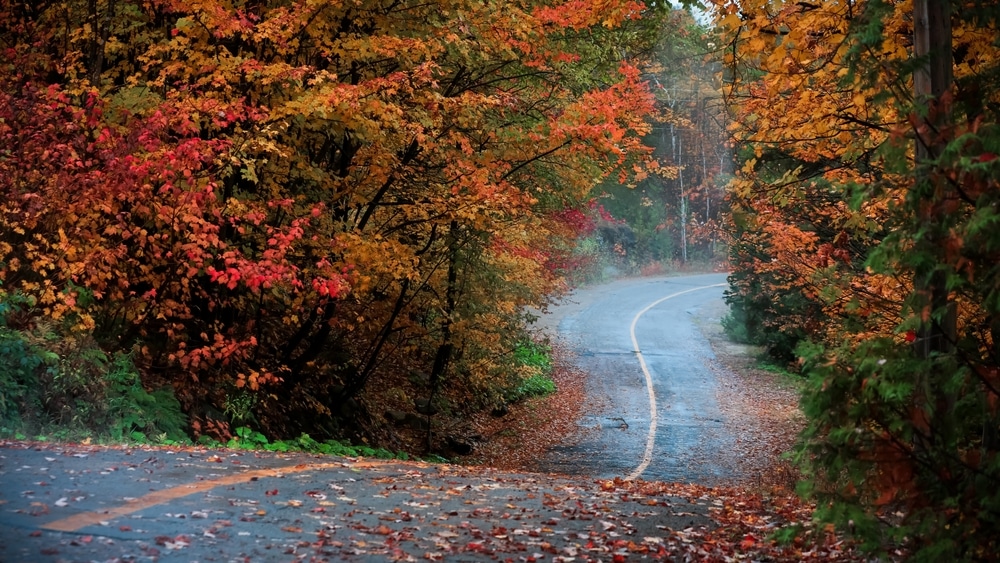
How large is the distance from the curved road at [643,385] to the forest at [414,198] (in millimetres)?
3411

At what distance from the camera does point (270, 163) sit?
467 inches

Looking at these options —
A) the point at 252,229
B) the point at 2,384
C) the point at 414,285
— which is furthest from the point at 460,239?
the point at 2,384

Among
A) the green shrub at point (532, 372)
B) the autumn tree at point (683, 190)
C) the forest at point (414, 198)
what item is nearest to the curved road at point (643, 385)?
the green shrub at point (532, 372)

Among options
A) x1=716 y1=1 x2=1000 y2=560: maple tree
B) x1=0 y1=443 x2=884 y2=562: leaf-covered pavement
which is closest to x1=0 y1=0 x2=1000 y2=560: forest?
x1=716 y1=1 x2=1000 y2=560: maple tree

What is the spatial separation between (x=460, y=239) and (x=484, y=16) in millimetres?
4408

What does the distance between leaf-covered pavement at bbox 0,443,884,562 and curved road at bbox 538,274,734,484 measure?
308 inches

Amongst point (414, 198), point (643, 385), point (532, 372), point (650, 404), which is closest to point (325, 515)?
point (414, 198)

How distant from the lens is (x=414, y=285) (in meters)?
15.0

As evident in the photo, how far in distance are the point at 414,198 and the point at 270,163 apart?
2.39 m

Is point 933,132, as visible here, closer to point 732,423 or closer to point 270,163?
point 270,163

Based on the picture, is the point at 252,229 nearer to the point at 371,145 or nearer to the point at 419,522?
the point at 371,145

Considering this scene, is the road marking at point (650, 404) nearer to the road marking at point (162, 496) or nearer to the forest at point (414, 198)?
the forest at point (414, 198)

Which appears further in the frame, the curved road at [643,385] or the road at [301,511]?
the curved road at [643,385]

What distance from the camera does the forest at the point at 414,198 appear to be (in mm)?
5152
